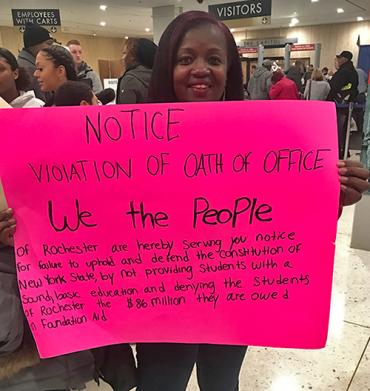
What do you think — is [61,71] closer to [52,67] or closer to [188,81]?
[52,67]

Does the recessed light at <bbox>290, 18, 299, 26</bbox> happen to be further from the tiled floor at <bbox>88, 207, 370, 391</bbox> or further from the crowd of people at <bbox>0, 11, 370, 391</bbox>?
the crowd of people at <bbox>0, 11, 370, 391</bbox>

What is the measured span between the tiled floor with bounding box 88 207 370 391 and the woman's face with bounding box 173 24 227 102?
1.00 meters

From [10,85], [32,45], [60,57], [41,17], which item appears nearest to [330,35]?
[41,17]

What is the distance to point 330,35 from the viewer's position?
13.2 meters

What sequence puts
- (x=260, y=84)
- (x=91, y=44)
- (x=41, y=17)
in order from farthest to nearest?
1. (x=91, y=44)
2. (x=41, y=17)
3. (x=260, y=84)

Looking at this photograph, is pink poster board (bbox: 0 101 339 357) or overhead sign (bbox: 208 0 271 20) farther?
overhead sign (bbox: 208 0 271 20)

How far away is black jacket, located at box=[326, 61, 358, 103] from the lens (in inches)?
207

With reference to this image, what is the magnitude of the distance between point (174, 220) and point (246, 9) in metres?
5.49

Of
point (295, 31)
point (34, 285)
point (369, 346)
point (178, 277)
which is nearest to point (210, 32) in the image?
point (178, 277)

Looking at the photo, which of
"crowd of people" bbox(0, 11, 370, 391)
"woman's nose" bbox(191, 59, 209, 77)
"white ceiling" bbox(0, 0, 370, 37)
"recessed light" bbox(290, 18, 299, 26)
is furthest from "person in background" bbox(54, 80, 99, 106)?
"recessed light" bbox(290, 18, 299, 26)

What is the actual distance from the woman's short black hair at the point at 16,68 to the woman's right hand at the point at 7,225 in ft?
3.82

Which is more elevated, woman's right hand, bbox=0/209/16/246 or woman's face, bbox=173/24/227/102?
woman's face, bbox=173/24/227/102

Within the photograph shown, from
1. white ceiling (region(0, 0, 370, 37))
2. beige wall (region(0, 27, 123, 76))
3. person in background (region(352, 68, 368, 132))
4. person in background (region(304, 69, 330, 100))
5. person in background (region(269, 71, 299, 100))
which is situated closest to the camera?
person in background (region(269, 71, 299, 100))

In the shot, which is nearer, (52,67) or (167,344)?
(167,344)
